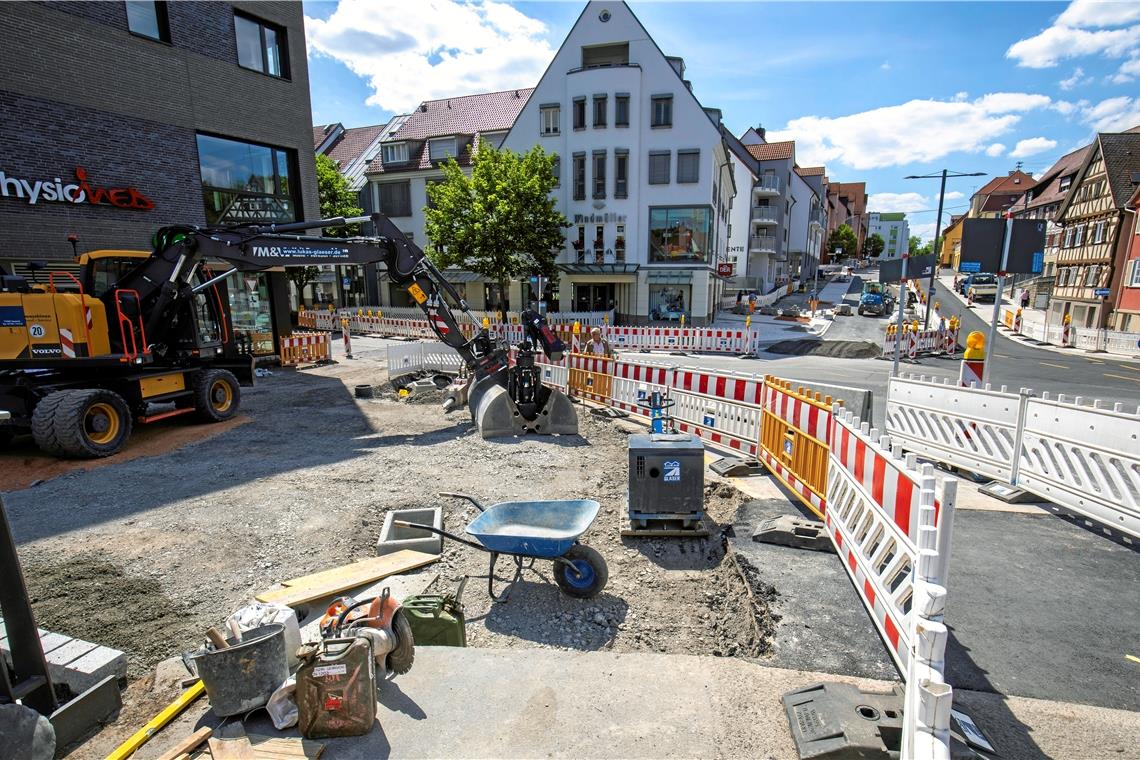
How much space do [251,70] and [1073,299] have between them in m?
46.1

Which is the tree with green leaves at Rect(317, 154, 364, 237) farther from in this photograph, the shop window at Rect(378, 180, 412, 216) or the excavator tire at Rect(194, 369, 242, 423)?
the excavator tire at Rect(194, 369, 242, 423)

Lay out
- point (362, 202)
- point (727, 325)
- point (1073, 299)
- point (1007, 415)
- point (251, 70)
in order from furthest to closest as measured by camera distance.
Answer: point (362, 202) → point (1073, 299) → point (727, 325) → point (251, 70) → point (1007, 415)

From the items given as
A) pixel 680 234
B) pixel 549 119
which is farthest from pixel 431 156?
pixel 680 234

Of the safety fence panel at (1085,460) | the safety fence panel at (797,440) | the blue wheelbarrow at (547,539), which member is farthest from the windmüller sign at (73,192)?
the safety fence panel at (1085,460)

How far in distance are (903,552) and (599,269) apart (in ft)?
93.2

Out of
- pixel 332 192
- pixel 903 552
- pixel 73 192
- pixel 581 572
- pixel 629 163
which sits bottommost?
pixel 581 572

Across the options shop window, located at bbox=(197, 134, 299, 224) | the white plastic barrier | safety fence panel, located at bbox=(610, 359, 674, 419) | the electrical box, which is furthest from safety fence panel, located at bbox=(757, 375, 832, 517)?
shop window, located at bbox=(197, 134, 299, 224)

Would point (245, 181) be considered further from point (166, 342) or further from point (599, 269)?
point (599, 269)

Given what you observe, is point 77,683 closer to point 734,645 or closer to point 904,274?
point 734,645

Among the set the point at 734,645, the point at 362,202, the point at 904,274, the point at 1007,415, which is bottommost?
the point at 734,645

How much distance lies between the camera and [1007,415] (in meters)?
7.42

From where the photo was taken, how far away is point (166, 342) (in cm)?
1172

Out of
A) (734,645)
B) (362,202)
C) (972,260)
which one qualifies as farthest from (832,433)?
(362,202)

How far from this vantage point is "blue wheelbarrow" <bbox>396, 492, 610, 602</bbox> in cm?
498
